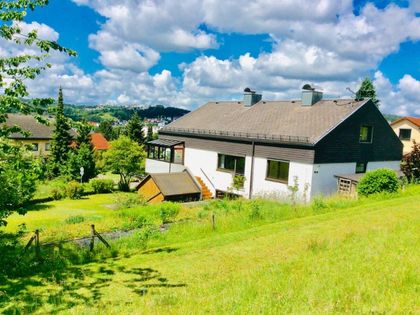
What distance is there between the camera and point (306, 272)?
7020 millimetres

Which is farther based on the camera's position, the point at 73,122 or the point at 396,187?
the point at 396,187

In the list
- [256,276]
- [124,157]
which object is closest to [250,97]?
[124,157]

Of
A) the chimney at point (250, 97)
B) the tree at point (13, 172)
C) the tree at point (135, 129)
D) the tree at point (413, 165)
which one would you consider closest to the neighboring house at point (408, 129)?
the tree at point (413, 165)

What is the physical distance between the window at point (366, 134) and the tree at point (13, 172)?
24.2 metres

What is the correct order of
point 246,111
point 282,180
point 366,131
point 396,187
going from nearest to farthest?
1. point 396,187
2. point 282,180
3. point 366,131
4. point 246,111

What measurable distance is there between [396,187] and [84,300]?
1855cm

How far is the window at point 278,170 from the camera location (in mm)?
24744

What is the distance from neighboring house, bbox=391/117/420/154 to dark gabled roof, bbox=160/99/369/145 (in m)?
22.3

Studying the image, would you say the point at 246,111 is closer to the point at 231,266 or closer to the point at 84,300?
the point at 231,266

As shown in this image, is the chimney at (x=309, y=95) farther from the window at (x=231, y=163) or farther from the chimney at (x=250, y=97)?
the window at (x=231, y=163)

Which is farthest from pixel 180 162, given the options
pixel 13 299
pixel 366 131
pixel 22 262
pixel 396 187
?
pixel 13 299

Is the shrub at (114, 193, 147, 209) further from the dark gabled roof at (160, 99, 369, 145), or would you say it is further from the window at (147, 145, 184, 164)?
the dark gabled roof at (160, 99, 369, 145)

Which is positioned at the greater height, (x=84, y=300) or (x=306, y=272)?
(x=306, y=272)

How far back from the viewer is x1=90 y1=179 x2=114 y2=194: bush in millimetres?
37625
